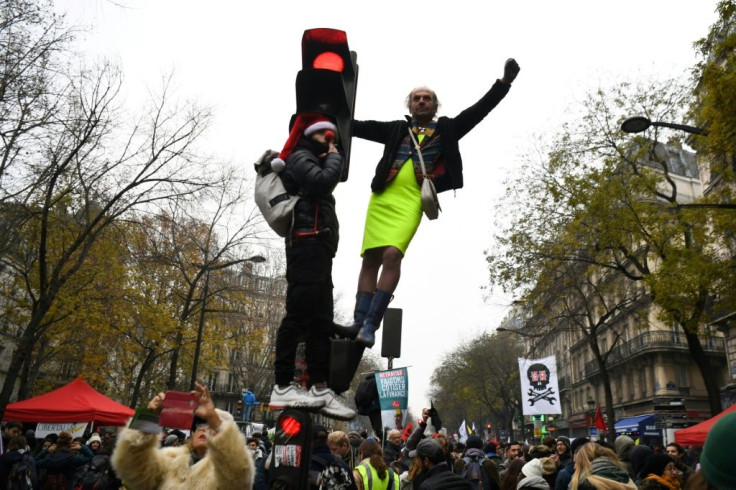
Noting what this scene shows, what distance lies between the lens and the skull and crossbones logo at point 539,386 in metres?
17.5

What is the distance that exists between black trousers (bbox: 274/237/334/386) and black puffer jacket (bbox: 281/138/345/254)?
0.07 metres

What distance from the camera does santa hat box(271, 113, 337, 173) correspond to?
3514 millimetres

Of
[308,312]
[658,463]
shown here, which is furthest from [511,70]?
[658,463]

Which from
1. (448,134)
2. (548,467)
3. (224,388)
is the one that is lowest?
(548,467)

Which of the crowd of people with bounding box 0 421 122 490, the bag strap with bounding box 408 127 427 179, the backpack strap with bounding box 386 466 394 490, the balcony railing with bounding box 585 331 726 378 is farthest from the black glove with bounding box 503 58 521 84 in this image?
the balcony railing with bounding box 585 331 726 378

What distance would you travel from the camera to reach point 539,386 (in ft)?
57.5

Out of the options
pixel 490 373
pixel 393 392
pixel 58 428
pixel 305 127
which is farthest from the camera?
pixel 490 373

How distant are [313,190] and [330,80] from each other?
68 centimetres

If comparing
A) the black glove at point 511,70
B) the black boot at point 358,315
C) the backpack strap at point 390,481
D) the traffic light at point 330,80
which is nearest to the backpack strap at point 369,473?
the backpack strap at point 390,481

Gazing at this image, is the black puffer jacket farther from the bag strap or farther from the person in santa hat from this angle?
the bag strap

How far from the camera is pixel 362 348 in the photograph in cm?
346

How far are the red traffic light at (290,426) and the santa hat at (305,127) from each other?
148cm

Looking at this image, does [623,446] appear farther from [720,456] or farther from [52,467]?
[52,467]

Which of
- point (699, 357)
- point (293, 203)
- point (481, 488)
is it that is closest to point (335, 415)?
point (293, 203)
